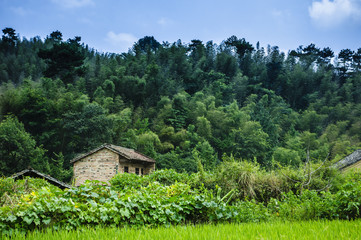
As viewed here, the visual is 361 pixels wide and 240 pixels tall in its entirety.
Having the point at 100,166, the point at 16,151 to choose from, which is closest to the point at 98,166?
the point at 100,166

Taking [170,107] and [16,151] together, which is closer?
[16,151]

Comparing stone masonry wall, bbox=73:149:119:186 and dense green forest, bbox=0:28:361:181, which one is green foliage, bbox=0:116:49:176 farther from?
stone masonry wall, bbox=73:149:119:186

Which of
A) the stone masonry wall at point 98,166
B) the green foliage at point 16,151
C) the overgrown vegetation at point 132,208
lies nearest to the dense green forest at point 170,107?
the green foliage at point 16,151

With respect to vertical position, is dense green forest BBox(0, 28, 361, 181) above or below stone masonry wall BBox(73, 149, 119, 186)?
above

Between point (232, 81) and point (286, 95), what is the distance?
38.7 ft

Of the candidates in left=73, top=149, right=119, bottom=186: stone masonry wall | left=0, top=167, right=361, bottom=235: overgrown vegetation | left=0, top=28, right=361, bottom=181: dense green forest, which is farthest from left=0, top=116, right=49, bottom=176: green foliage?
left=0, top=167, right=361, bottom=235: overgrown vegetation

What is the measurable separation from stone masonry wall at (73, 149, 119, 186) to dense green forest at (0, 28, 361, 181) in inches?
170

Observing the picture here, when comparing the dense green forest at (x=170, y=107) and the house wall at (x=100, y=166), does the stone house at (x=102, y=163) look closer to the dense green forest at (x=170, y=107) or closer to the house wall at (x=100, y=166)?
the house wall at (x=100, y=166)

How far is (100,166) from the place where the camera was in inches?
890

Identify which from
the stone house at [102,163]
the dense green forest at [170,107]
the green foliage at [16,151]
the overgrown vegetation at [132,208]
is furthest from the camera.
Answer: the dense green forest at [170,107]

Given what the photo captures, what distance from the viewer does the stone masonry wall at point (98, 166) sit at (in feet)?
73.0

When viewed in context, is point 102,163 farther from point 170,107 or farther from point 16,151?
point 170,107

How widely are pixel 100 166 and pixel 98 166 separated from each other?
0.53 feet

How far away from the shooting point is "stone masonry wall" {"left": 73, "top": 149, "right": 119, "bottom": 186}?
22.2m
